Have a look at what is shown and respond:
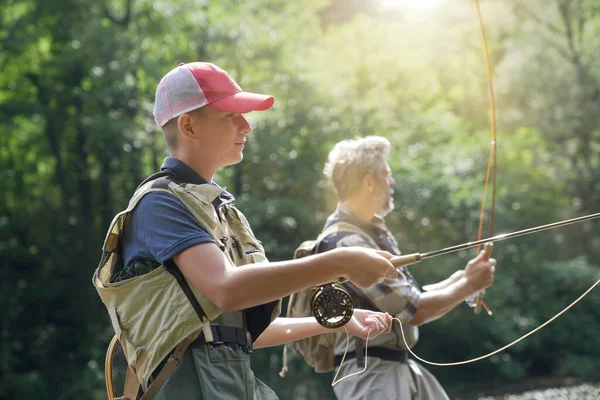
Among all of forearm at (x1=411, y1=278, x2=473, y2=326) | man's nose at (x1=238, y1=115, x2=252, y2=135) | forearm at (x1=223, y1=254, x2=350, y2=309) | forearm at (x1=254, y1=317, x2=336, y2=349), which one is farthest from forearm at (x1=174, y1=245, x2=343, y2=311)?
forearm at (x1=411, y1=278, x2=473, y2=326)

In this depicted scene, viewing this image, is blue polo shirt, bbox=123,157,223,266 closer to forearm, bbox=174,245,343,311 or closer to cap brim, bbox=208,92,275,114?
forearm, bbox=174,245,343,311

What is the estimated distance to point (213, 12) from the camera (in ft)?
44.6

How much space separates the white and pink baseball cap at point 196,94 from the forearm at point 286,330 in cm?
63

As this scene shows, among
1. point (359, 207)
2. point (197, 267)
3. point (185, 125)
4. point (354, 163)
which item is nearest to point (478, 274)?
point (359, 207)

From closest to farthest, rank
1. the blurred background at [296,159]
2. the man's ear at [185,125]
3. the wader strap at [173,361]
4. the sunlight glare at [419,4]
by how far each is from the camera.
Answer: the wader strap at [173,361] → the man's ear at [185,125] → the blurred background at [296,159] → the sunlight glare at [419,4]

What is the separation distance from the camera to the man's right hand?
5.69 ft

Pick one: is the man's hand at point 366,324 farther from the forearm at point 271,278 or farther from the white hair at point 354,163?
the white hair at point 354,163

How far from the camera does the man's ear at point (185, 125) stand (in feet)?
6.39

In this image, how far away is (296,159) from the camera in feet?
43.3

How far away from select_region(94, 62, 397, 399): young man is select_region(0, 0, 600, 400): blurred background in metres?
10.3

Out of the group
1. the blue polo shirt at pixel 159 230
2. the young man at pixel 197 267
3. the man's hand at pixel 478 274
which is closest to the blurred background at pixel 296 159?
the man's hand at pixel 478 274

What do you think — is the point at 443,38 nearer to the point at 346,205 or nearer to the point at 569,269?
the point at 569,269

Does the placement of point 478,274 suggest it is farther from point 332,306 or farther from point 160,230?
point 160,230

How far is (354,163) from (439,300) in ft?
2.25
